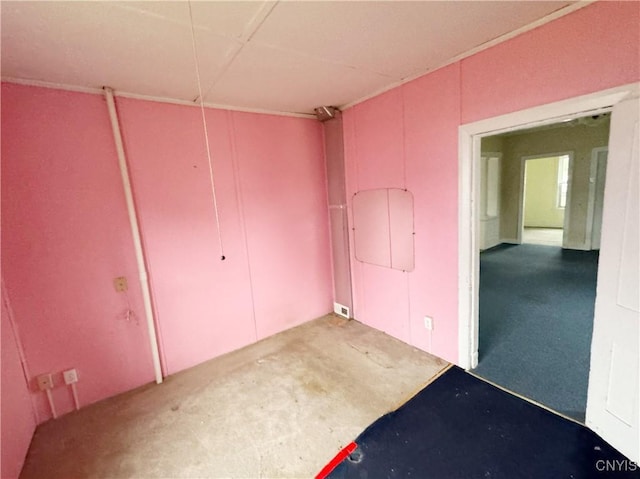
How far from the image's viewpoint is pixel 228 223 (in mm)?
2795

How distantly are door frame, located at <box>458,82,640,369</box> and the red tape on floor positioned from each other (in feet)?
4.08

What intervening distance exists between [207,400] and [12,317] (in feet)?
4.79

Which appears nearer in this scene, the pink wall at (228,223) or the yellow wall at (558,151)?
the pink wall at (228,223)

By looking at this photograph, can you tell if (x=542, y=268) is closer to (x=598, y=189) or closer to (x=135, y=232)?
(x=598, y=189)

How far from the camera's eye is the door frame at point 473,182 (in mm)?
1622

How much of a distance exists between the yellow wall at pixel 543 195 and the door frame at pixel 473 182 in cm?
893

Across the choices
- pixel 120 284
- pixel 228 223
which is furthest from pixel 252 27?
pixel 120 284

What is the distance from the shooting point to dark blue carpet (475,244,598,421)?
2141 mm

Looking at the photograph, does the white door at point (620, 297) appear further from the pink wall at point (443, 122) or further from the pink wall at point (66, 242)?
the pink wall at point (66, 242)

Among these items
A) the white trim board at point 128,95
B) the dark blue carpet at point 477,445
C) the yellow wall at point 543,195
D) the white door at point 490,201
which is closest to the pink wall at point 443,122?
the dark blue carpet at point 477,445

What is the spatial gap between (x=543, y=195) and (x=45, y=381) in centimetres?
1219

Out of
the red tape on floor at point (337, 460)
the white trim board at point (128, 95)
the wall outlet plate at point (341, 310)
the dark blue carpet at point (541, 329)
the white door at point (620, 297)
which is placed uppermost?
the white trim board at point (128, 95)

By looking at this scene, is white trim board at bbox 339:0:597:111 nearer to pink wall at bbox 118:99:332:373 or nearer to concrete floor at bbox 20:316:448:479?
pink wall at bbox 118:99:332:373

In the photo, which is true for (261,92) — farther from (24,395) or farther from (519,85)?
(24,395)
